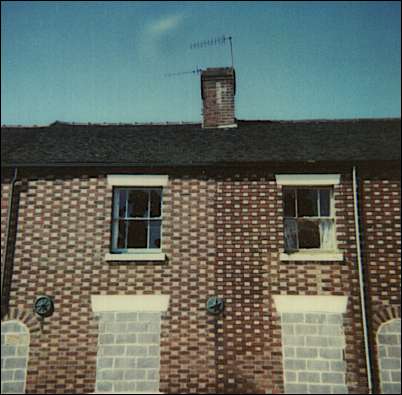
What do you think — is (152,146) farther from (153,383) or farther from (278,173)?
(153,383)

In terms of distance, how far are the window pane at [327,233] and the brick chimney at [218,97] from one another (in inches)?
161

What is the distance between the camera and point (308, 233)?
34.6ft

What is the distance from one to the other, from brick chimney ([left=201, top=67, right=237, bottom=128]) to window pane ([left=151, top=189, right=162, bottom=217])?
10.6ft

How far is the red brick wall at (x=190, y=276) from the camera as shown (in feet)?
31.2

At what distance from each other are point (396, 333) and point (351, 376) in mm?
1272

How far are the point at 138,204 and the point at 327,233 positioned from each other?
4.31m

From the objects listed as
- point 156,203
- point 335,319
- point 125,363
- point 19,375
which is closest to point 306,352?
point 335,319

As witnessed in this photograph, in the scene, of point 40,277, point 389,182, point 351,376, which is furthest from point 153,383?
point 389,182

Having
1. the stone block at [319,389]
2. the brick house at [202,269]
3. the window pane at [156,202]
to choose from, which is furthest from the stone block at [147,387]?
the window pane at [156,202]

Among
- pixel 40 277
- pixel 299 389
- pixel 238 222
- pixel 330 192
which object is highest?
pixel 330 192

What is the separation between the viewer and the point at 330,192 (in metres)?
10.7

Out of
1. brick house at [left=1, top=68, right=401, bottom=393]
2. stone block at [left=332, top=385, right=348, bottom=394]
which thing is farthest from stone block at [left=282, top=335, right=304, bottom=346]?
stone block at [left=332, top=385, right=348, bottom=394]

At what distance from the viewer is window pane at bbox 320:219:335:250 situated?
34.1 feet

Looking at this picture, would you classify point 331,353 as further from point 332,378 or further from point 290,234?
point 290,234
